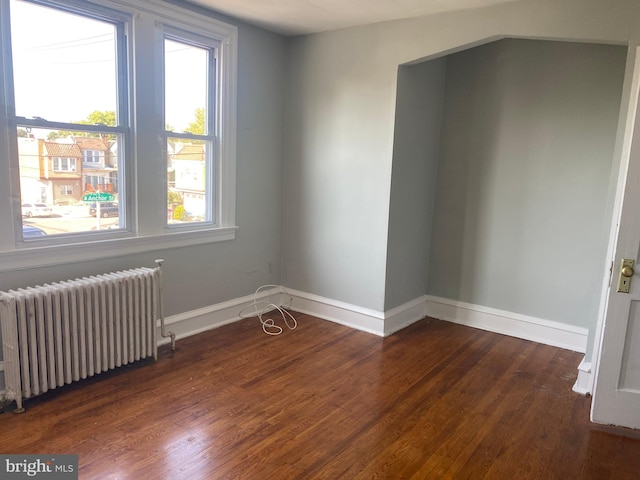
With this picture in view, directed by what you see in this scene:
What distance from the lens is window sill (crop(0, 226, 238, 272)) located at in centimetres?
282

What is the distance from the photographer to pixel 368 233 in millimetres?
4066

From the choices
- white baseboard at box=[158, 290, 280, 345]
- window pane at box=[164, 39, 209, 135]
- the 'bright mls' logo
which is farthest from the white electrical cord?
the 'bright mls' logo

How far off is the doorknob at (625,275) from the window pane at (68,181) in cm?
324

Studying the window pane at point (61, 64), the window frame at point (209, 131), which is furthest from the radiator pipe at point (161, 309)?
the window pane at point (61, 64)

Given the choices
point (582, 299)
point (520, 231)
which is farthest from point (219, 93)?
point (582, 299)

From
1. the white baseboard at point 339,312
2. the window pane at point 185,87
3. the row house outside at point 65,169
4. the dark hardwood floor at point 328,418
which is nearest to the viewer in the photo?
the dark hardwood floor at point 328,418

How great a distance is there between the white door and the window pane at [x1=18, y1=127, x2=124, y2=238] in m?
3.22

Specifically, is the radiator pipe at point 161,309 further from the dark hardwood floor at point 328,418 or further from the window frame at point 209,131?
the window frame at point 209,131

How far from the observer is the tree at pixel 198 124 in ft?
12.3

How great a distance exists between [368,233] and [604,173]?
1.90 metres

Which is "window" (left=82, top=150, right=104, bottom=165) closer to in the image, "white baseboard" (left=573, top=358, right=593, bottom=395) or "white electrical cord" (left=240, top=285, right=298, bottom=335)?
"white electrical cord" (left=240, top=285, right=298, bottom=335)

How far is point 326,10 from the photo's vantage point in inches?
138

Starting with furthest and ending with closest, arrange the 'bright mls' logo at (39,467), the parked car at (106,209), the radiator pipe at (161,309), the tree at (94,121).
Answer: the radiator pipe at (161,309)
the parked car at (106,209)
the tree at (94,121)
the 'bright mls' logo at (39,467)

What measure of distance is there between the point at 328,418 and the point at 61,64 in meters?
2.75
